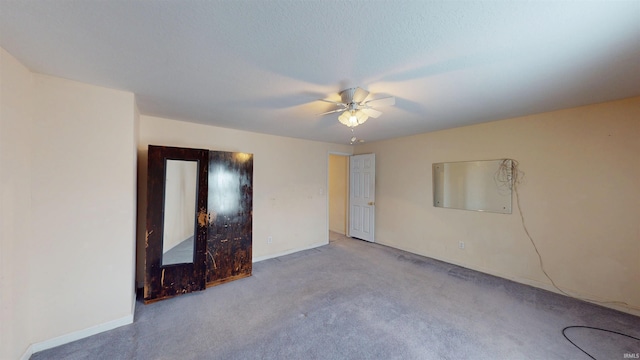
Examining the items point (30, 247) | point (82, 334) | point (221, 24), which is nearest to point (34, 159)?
point (30, 247)

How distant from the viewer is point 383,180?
491cm

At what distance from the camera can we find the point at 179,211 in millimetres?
2807

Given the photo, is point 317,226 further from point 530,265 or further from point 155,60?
point 155,60

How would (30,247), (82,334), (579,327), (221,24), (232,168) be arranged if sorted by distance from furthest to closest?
(232,168)
(579,327)
(82,334)
(30,247)
(221,24)

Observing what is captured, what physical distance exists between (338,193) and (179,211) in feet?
13.2

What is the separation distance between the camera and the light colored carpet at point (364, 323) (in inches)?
73.6

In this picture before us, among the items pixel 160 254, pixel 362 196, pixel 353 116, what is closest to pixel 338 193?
pixel 362 196

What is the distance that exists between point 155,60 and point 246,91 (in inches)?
29.2

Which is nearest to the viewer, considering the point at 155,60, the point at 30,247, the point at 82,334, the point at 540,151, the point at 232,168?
the point at 155,60

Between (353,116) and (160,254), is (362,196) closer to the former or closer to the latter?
(353,116)

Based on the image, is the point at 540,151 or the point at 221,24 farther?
the point at 540,151

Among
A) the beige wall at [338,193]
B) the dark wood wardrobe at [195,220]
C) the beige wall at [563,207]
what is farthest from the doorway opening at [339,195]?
the dark wood wardrobe at [195,220]

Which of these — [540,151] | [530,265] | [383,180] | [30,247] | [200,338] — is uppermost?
[540,151]

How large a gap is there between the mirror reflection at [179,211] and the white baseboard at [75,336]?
615 mm
